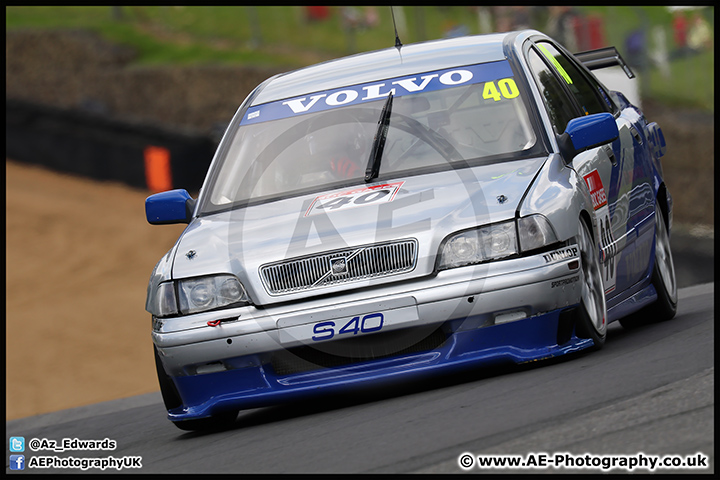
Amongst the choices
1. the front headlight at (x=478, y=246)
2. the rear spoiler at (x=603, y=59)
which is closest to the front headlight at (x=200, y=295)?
the front headlight at (x=478, y=246)

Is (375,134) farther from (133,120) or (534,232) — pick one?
(133,120)

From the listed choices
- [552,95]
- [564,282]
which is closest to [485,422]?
[564,282]

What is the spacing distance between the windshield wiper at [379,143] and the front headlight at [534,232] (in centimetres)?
96

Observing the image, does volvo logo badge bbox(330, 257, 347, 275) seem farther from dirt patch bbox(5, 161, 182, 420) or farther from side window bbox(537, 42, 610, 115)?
dirt patch bbox(5, 161, 182, 420)

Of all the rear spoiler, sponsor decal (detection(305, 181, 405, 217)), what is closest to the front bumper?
sponsor decal (detection(305, 181, 405, 217))

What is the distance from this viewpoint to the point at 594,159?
19.5 ft

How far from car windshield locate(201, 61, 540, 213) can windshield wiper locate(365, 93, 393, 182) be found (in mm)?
16

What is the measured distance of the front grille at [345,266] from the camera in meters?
4.90

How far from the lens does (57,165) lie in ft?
88.2

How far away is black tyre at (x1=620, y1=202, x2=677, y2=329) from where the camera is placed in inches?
271

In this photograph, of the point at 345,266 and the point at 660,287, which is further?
the point at 660,287

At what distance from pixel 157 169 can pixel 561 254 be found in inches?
818
